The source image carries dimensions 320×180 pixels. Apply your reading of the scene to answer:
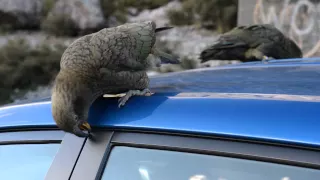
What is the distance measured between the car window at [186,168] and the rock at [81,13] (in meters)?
13.4

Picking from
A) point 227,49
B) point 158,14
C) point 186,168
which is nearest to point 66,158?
point 186,168

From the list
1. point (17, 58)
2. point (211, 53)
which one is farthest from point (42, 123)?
point (17, 58)

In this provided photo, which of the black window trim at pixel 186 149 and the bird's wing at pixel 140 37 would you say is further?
the bird's wing at pixel 140 37

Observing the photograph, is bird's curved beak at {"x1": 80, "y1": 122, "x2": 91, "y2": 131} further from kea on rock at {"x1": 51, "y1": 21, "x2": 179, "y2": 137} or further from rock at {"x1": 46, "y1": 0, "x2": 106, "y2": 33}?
rock at {"x1": 46, "y1": 0, "x2": 106, "y2": 33}

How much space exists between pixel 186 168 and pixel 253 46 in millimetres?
3232

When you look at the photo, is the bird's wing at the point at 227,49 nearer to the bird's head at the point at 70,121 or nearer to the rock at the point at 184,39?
the bird's head at the point at 70,121

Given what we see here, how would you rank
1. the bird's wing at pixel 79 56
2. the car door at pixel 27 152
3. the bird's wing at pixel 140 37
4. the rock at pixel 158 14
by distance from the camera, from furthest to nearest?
the rock at pixel 158 14 < the bird's wing at pixel 140 37 < the bird's wing at pixel 79 56 < the car door at pixel 27 152

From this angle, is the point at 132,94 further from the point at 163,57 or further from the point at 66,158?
the point at 163,57

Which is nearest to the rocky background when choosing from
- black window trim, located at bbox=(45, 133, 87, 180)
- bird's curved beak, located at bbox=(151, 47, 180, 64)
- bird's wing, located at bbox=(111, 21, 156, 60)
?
bird's curved beak, located at bbox=(151, 47, 180, 64)

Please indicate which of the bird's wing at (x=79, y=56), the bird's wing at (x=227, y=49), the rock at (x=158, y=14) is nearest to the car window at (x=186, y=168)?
the bird's wing at (x=79, y=56)

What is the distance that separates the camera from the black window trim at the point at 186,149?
0.94 m

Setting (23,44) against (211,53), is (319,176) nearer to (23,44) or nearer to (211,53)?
(211,53)

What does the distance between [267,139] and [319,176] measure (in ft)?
0.41

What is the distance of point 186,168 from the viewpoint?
113cm
